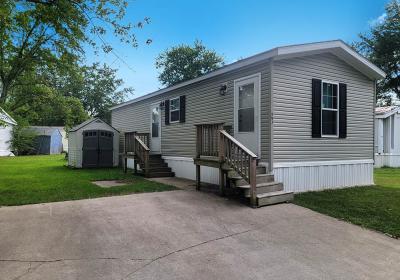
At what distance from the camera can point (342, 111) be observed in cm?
834

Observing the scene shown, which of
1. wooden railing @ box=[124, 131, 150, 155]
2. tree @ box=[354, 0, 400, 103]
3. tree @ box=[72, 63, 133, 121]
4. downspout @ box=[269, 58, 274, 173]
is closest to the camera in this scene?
downspout @ box=[269, 58, 274, 173]

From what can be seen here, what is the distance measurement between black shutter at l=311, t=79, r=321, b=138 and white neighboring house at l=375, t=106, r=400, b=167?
9.99 metres

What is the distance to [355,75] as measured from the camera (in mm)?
8891

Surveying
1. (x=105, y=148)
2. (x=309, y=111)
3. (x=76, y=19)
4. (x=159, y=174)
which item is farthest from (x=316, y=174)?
(x=105, y=148)

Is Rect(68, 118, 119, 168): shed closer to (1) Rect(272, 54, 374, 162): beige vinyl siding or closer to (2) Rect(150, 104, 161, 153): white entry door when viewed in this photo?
(2) Rect(150, 104, 161, 153): white entry door

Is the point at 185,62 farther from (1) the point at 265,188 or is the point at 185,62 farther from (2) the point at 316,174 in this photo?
(1) the point at 265,188

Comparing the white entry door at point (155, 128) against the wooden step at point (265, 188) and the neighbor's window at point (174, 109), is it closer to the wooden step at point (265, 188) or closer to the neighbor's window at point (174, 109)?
the neighbor's window at point (174, 109)

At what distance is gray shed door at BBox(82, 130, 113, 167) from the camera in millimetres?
13758

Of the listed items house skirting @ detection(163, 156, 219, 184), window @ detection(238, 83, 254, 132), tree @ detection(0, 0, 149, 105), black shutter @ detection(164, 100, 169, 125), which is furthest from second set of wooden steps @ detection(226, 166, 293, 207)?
black shutter @ detection(164, 100, 169, 125)

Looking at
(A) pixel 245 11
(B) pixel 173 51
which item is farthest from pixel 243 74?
(B) pixel 173 51

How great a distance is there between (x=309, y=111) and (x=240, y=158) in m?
2.67

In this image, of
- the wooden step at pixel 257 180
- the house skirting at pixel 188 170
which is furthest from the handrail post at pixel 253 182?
the house skirting at pixel 188 170

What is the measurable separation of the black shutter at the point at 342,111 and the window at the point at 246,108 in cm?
259

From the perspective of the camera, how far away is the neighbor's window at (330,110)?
8141mm
